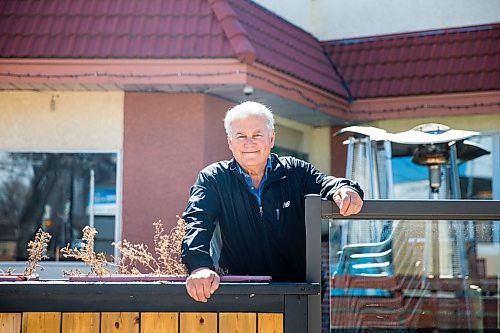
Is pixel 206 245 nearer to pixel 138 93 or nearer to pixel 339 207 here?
pixel 339 207

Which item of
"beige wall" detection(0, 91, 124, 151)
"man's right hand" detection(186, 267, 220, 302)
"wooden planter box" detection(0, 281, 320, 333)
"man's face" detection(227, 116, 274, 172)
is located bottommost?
"wooden planter box" detection(0, 281, 320, 333)

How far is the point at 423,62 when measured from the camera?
33.5 feet

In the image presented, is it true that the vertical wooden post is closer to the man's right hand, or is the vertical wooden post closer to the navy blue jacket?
the navy blue jacket

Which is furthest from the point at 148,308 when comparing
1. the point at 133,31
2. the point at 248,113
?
the point at 133,31

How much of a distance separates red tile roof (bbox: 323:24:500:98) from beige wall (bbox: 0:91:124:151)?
3.43m

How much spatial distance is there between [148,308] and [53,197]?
6.23 metres

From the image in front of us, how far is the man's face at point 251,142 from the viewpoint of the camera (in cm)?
363

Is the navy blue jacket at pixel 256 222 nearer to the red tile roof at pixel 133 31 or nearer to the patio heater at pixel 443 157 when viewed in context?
the patio heater at pixel 443 157

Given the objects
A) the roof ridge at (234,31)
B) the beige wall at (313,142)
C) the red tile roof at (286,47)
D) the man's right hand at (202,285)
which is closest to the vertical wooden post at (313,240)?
the man's right hand at (202,285)

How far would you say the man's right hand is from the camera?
3072 millimetres

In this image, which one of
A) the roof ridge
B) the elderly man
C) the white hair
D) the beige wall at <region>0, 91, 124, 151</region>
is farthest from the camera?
the beige wall at <region>0, 91, 124, 151</region>

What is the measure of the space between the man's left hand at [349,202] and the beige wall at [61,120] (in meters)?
6.00

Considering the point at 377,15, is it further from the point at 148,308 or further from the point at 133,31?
the point at 148,308

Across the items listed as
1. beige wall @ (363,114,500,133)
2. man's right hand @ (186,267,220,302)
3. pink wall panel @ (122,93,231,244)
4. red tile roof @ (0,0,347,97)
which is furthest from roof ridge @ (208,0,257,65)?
man's right hand @ (186,267,220,302)
